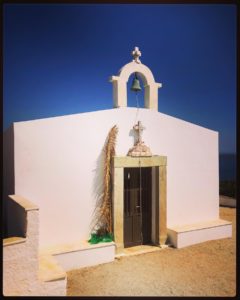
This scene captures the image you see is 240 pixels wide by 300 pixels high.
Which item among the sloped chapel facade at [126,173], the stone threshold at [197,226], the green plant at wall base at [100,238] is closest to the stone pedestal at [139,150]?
the sloped chapel facade at [126,173]

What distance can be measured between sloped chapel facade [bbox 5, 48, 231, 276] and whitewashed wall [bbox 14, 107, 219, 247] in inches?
0.9

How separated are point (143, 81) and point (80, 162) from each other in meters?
3.04

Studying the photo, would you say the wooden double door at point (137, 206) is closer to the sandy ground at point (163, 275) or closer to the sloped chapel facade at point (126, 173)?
the sloped chapel facade at point (126, 173)

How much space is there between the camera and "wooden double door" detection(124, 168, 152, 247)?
744 cm

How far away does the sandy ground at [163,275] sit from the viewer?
5.29 metres

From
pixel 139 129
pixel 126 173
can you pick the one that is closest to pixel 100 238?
pixel 126 173

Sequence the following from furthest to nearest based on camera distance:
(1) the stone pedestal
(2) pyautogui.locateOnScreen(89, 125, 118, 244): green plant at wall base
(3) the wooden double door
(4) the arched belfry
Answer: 1. (3) the wooden double door
2. (4) the arched belfry
3. (1) the stone pedestal
4. (2) pyautogui.locateOnScreen(89, 125, 118, 244): green plant at wall base

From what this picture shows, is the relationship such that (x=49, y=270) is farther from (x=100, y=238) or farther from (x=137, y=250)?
(x=137, y=250)

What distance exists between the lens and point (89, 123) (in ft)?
22.2

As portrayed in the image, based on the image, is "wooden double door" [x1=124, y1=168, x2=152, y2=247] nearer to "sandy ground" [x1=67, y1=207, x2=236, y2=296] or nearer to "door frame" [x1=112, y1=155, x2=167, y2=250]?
"door frame" [x1=112, y1=155, x2=167, y2=250]

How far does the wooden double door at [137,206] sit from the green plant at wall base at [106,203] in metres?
0.63

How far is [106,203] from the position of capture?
6852 millimetres

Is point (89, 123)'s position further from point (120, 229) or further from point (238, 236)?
point (238, 236)

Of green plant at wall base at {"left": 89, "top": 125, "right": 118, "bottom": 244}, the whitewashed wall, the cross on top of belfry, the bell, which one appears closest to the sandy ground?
green plant at wall base at {"left": 89, "top": 125, "right": 118, "bottom": 244}
